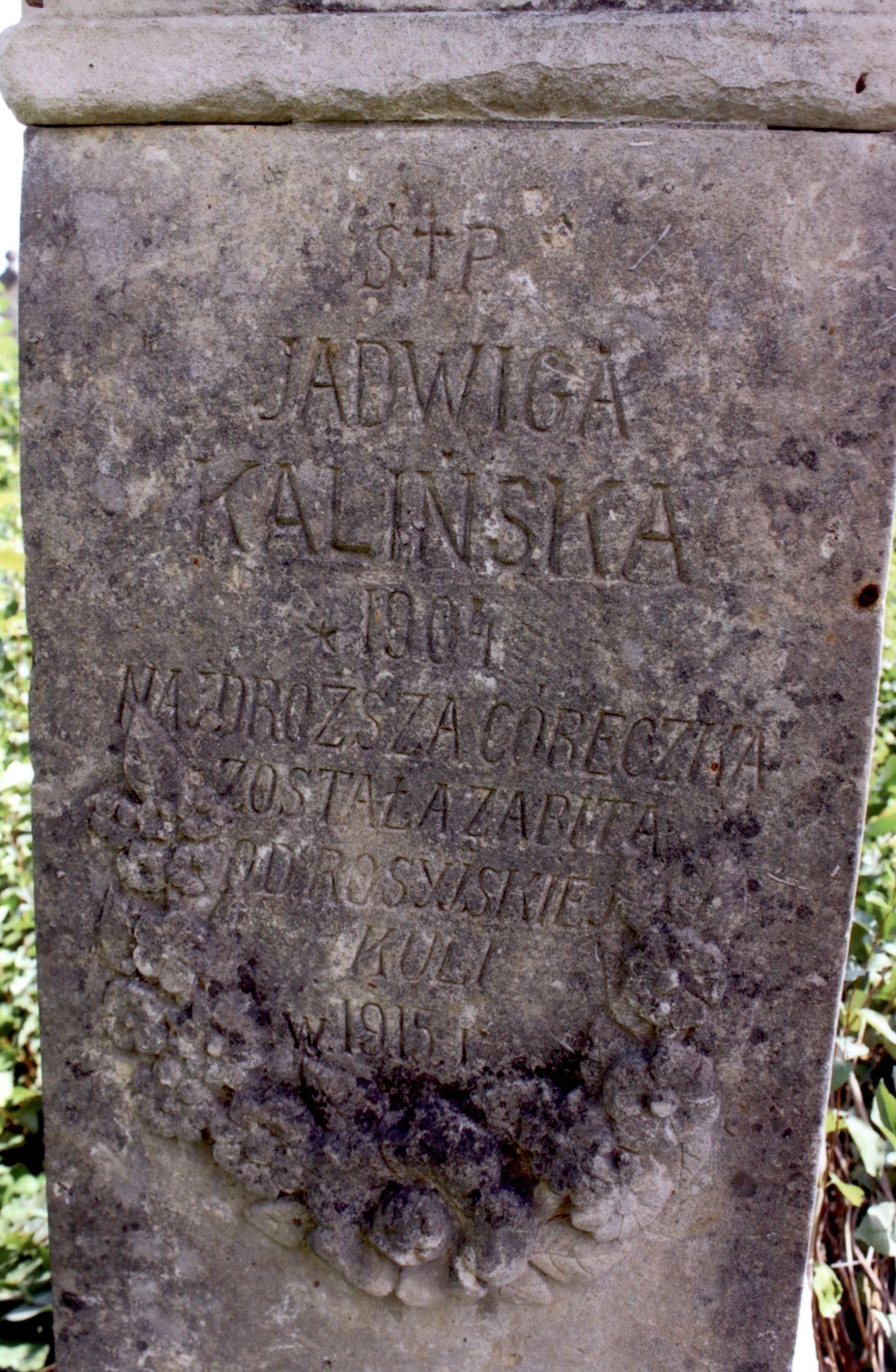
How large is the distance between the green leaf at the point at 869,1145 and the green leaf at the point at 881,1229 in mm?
73

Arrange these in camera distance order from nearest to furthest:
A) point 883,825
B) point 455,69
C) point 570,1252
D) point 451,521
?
point 455,69, point 451,521, point 570,1252, point 883,825

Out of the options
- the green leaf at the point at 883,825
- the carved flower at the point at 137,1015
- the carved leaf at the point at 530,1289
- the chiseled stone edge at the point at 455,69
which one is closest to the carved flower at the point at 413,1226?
the carved leaf at the point at 530,1289

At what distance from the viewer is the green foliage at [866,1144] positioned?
2.41m

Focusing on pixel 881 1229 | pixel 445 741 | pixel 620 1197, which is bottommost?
pixel 881 1229

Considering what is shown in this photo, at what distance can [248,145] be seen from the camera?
5.41 ft

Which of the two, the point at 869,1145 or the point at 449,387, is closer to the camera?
the point at 449,387

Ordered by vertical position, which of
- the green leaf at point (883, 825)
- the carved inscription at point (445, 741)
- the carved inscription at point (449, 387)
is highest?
the carved inscription at point (449, 387)

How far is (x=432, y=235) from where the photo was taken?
1.62 meters

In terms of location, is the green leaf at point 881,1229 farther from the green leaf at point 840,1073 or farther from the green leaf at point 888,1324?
the green leaf at point 840,1073

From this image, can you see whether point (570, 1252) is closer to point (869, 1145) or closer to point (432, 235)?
point (869, 1145)

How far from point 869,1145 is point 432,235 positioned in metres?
2.14

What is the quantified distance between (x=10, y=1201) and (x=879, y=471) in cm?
250

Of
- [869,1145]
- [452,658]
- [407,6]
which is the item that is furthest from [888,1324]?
[407,6]

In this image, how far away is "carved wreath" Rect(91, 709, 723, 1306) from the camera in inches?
68.0
